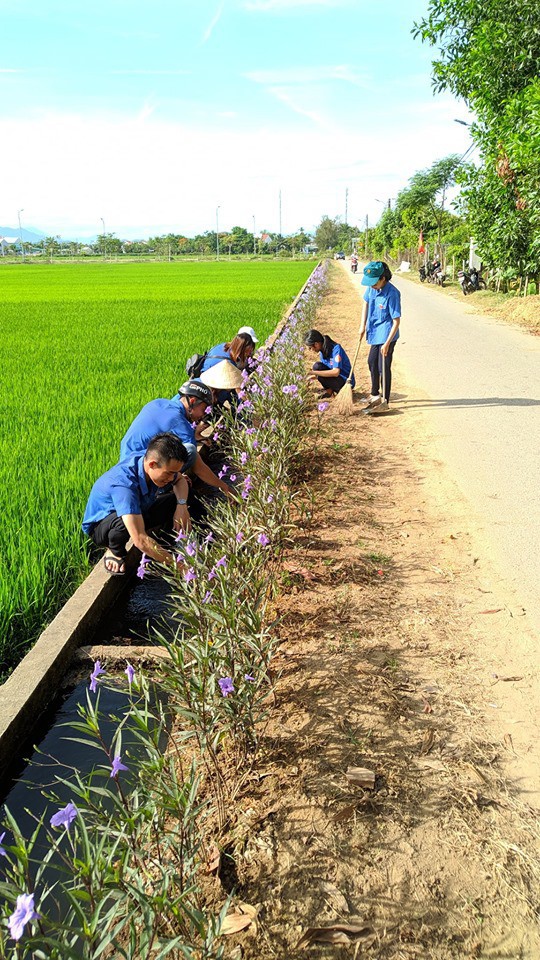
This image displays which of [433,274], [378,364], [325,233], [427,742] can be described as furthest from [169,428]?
[325,233]

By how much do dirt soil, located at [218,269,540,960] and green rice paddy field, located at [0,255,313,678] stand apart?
3.68 ft

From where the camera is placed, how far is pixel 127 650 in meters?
2.76

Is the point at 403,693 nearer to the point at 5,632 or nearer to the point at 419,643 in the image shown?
the point at 419,643

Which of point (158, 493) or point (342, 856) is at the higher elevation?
point (158, 493)

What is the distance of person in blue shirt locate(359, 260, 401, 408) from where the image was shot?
6184 millimetres

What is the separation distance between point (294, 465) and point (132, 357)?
4.72m

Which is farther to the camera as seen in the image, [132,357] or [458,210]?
[458,210]

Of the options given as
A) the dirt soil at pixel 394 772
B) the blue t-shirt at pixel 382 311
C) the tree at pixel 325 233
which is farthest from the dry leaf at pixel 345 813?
the tree at pixel 325 233

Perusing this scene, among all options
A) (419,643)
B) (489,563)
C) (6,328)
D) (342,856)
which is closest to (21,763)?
(342,856)

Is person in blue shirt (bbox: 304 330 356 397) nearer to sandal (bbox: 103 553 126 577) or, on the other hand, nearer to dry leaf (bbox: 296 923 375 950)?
sandal (bbox: 103 553 126 577)

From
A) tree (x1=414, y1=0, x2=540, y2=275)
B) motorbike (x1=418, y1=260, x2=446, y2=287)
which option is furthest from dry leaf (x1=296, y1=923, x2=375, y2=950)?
motorbike (x1=418, y1=260, x2=446, y2=287)

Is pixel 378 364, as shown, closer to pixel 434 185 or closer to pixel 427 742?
pixel 427 742

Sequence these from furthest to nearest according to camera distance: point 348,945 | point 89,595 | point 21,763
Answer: point 89,595 < point 21,763 < point 348,945

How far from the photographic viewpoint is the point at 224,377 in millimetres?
5156
